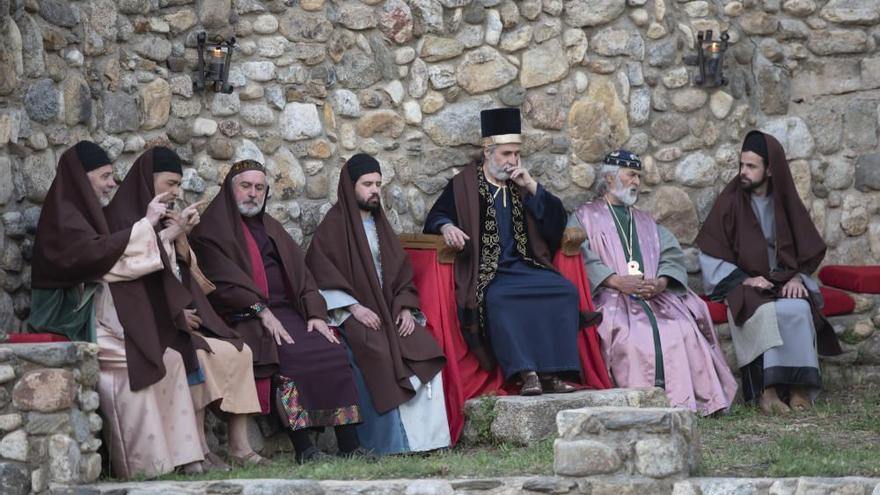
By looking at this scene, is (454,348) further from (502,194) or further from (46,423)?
(46,423)

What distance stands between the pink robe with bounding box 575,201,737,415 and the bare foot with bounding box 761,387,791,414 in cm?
17

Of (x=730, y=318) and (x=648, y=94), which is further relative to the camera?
(x=648, y=94)

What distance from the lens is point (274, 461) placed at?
320 inches

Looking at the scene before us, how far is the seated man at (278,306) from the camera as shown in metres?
8.24

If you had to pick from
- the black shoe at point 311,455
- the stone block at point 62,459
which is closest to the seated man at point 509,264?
the black shoe at point 311,455

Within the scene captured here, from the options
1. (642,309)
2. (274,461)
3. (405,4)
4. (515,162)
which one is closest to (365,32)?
(405,4)

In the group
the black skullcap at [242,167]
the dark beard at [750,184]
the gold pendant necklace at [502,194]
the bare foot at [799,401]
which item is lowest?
the bare foot at [799,401]

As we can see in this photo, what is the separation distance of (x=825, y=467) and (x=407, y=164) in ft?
12.1

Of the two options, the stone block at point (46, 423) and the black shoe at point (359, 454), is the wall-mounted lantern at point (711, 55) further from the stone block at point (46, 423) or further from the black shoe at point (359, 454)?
the stone block at point (46, 423)

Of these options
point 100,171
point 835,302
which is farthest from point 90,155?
point 835,302

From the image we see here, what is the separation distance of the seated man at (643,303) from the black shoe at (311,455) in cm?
191

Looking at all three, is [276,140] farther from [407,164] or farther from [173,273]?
[173,273]

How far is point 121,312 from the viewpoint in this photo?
7617mm

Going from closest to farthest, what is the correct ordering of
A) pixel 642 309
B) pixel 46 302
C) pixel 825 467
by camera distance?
1. pixel 825 467
2. pixel 46 302
3. pixel 642 309
